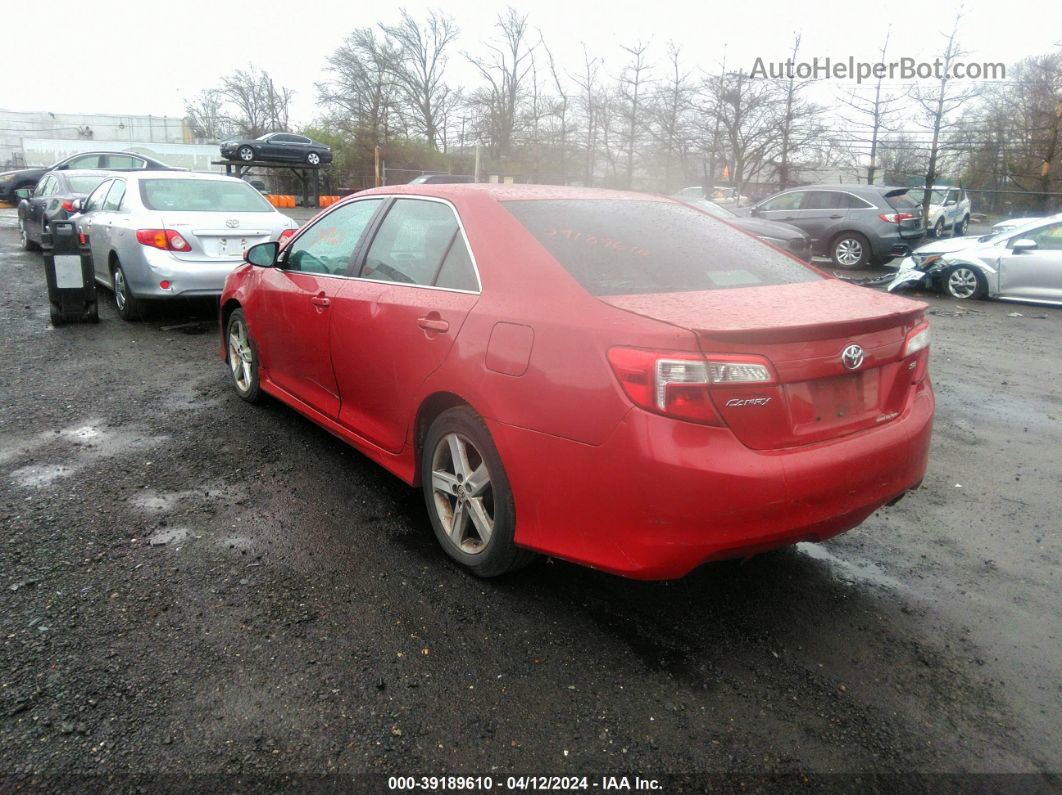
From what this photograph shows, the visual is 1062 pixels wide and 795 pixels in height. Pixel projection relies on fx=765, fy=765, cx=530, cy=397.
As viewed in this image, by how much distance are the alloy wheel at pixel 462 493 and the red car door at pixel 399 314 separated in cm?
28

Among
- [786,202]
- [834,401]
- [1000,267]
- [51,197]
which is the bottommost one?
[834,401]

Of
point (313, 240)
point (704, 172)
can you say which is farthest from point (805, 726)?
point (704, 172)

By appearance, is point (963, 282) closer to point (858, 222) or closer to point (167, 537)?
point (858, 222)

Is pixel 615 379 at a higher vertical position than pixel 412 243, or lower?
lower

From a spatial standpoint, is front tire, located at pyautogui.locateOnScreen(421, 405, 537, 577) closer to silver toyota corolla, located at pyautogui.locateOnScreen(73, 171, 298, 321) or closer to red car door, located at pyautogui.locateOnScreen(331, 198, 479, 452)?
red car door, located at pyautogui.locateOnScreen(331, 198, 479, 452)

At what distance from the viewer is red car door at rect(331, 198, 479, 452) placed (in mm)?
3215

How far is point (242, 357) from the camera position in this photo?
5.39 metres

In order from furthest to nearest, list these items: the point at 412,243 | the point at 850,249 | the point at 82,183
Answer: the point at 850,249
the point at 82,183
the point at 412,243

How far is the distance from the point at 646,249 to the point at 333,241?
196 cm

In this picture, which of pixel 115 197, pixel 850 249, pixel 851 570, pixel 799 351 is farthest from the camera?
pixel 850 249

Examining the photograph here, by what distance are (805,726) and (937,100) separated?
2791cm

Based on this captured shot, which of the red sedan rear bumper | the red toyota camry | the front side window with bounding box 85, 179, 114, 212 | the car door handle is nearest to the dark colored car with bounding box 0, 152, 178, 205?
the front side window with bounding box 85, 179, 114, 212

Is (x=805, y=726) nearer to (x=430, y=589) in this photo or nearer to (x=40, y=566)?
(x=430, y=589)

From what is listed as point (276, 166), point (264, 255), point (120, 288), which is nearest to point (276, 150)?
point (276, 166)
